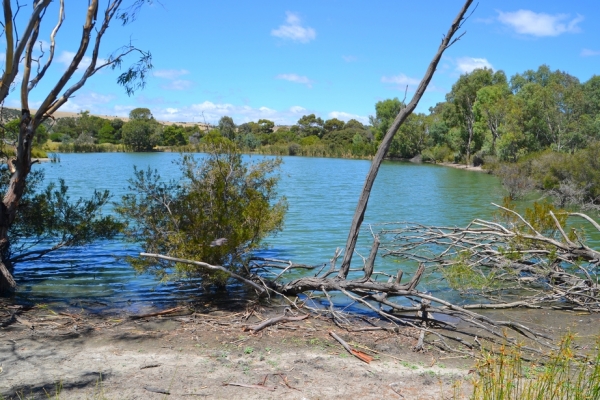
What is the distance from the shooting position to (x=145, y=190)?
9.45m

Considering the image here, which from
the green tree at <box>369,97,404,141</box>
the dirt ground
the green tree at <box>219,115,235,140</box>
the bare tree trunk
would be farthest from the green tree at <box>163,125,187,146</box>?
the dirt ground

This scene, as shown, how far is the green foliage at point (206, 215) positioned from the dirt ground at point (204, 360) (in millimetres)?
978

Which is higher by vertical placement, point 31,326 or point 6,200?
point 6,200

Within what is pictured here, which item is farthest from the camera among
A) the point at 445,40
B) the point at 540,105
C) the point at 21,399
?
the point at 540,105

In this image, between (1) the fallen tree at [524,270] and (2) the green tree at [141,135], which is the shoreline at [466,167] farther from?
(1) the fallen tree at [524,270]

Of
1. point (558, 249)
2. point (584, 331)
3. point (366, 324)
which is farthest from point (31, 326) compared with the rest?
point (558, 249)

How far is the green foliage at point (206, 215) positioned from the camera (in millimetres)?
8422

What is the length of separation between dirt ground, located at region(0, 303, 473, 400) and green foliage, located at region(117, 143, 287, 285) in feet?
3.21

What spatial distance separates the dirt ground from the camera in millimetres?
5102

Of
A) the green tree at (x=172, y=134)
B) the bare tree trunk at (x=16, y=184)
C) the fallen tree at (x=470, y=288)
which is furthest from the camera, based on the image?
the green tree at (x=172, y=134)

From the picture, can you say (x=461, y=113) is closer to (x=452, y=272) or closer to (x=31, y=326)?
(x=452, y=272)

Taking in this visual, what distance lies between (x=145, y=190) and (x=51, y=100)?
79.7 inches

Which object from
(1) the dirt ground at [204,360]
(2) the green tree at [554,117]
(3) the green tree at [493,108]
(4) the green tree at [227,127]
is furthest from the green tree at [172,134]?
(1) the dirt ground at [204,360]

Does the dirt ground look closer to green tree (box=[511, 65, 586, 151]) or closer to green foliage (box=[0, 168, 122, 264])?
green foliage (box=[0, 168, 122, 264])
